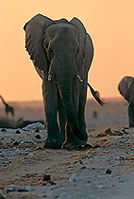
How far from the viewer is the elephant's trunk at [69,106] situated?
39.1ft

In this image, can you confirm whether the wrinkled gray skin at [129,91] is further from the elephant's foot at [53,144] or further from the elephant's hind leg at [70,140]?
the elephant's foot at [53,144]

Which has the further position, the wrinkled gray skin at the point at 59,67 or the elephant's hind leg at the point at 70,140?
the elephant's hind leg at the point at 70,140

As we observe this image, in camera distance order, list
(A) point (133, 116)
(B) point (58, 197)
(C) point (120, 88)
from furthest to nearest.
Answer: (C) point (120, 88) < (A) point (133, 116) < (B) point (58, 197)

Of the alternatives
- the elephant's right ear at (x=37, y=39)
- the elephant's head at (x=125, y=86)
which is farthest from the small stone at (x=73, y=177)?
the elephant's head at (x=125, y=86)

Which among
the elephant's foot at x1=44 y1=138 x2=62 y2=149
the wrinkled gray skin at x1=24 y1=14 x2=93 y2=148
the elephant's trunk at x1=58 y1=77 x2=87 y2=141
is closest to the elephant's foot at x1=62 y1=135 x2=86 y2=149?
the wrinkled gray skin at x1=24 y1=14 x2=93 y2=148

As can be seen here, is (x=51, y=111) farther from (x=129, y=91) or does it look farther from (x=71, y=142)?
(x=129, y=91)

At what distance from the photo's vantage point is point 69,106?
12.0 meters

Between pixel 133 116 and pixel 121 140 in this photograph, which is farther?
pixel 133 116

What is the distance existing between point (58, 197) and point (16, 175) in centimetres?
225

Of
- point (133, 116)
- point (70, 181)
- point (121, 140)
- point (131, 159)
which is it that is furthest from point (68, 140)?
point (133, 116)

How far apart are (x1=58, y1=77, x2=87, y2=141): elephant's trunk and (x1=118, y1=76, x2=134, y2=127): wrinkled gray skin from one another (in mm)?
14319

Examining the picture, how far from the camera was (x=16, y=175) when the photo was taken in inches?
369

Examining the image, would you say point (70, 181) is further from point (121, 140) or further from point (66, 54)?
point (121, 140)

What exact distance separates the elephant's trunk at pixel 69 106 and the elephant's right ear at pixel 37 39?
1.14 m
